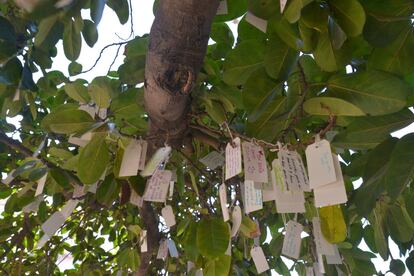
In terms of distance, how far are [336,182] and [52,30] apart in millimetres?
585

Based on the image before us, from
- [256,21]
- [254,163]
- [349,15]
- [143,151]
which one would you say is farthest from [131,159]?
[349,15]

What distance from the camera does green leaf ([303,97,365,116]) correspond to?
1.85 feet

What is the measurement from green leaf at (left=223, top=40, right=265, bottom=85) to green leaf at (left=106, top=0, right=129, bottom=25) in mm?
320

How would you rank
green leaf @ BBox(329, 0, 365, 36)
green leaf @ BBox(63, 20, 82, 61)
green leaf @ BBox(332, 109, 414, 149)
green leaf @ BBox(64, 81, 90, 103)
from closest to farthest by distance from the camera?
green leaf @ BBox(329, 0, 365, 36) < green leaf @ BBox(332, 109, 414, 149) < green leaf @ BBox(64, 81, 90, 103) < green leaf @ BBox(63, 20, 82, 61)

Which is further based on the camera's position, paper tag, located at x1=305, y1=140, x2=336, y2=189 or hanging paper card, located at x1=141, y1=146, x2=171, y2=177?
hanging paper card, located at x1=141, y1=146, x2=171, y2=177

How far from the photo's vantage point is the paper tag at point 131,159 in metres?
0.78

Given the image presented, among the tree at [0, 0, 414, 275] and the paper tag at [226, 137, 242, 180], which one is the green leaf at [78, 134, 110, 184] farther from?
the paper tag at [226, 137, 242, 180]

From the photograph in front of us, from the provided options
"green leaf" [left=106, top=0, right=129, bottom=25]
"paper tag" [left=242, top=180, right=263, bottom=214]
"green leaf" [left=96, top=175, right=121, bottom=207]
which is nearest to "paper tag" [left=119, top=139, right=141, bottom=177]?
"green leaf" [left=96, top=175, right=121, bottom=207]

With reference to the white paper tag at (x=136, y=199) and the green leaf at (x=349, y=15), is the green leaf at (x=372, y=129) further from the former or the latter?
the white paper tag at (x=136, y=199)

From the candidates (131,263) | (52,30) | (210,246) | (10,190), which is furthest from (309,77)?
(10,190)

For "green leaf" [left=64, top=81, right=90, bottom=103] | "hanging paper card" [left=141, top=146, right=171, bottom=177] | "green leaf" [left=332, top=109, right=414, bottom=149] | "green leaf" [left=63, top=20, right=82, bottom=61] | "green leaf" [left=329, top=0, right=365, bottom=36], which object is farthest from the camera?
"green leaf" [left=63, top=20, right=82, bottom=61]

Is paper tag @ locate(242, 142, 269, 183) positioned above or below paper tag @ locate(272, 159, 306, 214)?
above

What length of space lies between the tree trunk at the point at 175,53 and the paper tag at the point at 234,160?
0.12 m

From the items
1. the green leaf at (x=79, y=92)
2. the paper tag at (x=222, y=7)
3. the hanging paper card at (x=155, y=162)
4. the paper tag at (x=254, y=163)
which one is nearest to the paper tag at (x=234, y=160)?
the paper tag at (x=254, y=163)
